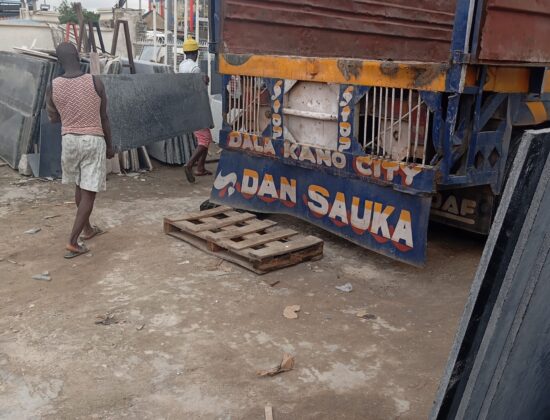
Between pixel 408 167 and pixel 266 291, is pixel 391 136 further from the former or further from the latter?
pixel 266 291

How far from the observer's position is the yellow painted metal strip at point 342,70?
13.8 ft

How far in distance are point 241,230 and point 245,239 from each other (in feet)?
0.64

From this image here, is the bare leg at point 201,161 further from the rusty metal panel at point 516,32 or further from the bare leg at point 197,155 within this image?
the rusty metal panel at point 516,32

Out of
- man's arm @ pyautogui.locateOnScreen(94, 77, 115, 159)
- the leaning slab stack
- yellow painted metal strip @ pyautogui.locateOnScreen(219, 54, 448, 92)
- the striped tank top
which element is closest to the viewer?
yellow painted metal strip @ pyautogui.locateOnScreen(219, 54, 448, 92)

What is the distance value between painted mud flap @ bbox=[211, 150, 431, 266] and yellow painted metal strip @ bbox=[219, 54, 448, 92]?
2.74 ft

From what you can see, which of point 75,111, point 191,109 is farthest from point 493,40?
point 191,109

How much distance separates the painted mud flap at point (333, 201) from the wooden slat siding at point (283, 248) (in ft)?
1.00

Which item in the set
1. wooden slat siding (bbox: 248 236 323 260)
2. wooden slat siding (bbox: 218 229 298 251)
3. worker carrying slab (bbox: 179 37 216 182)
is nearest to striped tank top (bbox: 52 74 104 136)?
wooden slat siding (bbox: 218 229 298 251)

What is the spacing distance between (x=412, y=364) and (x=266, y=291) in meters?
1.35

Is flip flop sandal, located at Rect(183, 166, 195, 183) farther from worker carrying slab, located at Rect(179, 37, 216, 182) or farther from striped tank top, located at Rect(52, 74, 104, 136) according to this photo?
striped tank top, located at Rect(52, 74, 104, 136)

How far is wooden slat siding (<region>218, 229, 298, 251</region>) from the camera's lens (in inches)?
193

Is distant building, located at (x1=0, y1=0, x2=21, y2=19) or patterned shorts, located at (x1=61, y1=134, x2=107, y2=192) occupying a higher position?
patterned shorts, located at (x1=61, y1=134, x2=107, y2=192)

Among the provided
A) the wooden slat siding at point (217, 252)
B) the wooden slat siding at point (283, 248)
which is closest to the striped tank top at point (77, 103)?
the wooden slat siding at point (217, 252)

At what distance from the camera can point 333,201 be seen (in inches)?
205
